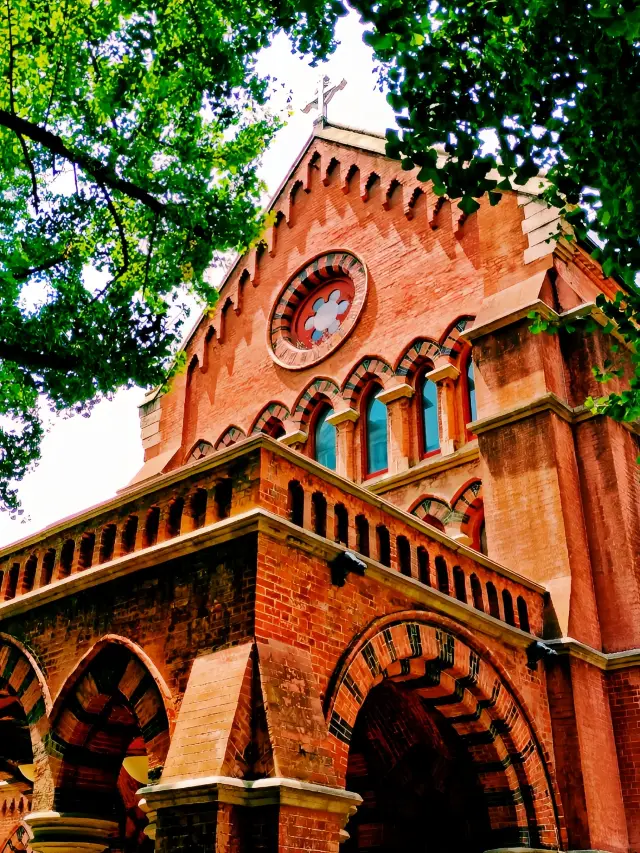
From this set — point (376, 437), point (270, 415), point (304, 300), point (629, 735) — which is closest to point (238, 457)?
point (629, 735)

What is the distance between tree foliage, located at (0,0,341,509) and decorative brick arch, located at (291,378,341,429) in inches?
184

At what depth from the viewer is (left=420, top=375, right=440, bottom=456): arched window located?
15688 mm

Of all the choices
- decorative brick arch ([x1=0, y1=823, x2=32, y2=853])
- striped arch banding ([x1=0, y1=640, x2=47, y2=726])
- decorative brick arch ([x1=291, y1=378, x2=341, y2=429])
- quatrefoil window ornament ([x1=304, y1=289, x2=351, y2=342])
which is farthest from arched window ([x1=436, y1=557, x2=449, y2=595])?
decorative brick arch ([x1=0, y1=823, x2=32, y2=853])

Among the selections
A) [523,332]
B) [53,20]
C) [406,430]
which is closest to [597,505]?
[523,332]

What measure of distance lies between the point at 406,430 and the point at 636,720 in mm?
6022

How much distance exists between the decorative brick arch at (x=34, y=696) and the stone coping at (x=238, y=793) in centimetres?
220

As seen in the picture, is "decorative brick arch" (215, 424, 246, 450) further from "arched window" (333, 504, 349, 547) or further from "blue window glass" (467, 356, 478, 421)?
"arched window" (333, 504, 349, 547)

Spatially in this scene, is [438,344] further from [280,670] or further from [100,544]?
[280,670]

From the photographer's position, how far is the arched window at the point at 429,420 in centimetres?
1569

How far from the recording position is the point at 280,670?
26.0ft

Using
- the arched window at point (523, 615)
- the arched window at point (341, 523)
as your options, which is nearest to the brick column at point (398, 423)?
the arched window at point (523, 615)

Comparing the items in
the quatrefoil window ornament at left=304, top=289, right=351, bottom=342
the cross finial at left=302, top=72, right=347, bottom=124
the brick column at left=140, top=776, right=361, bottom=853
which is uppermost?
the cross finial at left=302, top=72, right=347, bottom=124

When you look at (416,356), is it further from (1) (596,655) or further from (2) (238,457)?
(2) (238,457)

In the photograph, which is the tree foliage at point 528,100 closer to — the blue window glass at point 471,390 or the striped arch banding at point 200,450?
the blue window glass at point 471,390
